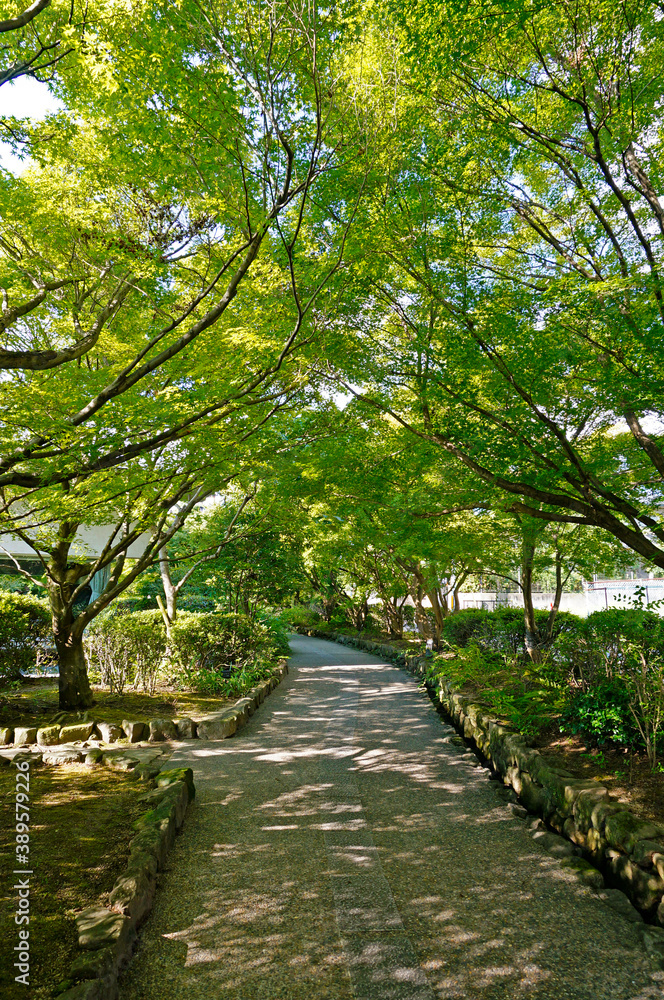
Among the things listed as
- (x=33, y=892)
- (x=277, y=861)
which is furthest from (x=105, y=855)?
(x=277, y=861)

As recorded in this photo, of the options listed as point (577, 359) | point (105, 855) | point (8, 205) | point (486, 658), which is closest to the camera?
point (105, 855)

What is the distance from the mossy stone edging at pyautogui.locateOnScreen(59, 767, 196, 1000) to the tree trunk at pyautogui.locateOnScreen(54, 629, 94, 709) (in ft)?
12.3

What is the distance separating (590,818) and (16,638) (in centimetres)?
789

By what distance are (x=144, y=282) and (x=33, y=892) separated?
4.96 m

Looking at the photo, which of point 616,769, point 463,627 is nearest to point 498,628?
point 463,627

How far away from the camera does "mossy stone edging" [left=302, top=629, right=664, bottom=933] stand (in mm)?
3383

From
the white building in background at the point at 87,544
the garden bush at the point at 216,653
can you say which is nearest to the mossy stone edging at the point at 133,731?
the garden bush at the point at 216,653

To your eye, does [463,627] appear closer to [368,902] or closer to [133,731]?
[133,731]

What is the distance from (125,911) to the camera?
2990mm

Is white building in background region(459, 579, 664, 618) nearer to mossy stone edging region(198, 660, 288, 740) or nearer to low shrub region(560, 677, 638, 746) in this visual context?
low shrub region(560, 677, 638, 746)

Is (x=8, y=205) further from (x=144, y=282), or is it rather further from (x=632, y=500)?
(x=632, y=500)

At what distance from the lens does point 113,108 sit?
4.29 m

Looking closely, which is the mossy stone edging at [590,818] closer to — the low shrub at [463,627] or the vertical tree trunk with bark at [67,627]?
the vertical tree trunk with bark at [67,627]

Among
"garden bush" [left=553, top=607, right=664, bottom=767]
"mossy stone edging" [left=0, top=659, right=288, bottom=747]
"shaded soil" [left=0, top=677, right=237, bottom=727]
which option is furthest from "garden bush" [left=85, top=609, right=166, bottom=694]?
"garden bush" [left=553, top=607, right=664, bottom=767]
